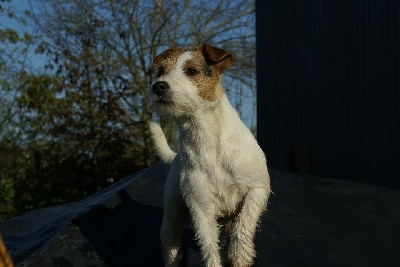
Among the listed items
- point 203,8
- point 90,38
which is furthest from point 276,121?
point 90,38

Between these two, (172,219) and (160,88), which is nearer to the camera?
(160,88)

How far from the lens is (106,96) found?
1035cm

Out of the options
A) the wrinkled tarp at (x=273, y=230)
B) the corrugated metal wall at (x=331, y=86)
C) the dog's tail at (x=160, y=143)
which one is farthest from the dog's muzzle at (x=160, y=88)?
the corrugated metal wall at (x=331, y=86)

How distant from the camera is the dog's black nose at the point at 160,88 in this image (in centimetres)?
276

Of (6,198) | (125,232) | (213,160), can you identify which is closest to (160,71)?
(213,160)

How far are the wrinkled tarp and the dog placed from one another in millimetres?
811

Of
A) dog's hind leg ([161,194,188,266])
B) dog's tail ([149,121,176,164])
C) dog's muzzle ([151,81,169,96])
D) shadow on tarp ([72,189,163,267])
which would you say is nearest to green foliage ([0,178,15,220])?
shadow on tarp ([72,189,163,267])

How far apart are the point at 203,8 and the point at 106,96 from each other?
2648 millimetres

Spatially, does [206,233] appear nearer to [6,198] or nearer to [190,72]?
[190,72]

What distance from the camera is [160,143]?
12.4 feet

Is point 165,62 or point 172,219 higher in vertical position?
point 165,62

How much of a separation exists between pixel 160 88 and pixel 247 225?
79 centimetres

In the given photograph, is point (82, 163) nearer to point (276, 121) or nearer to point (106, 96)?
point (106, 96)

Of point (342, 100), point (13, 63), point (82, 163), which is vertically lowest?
point (82, 163)
